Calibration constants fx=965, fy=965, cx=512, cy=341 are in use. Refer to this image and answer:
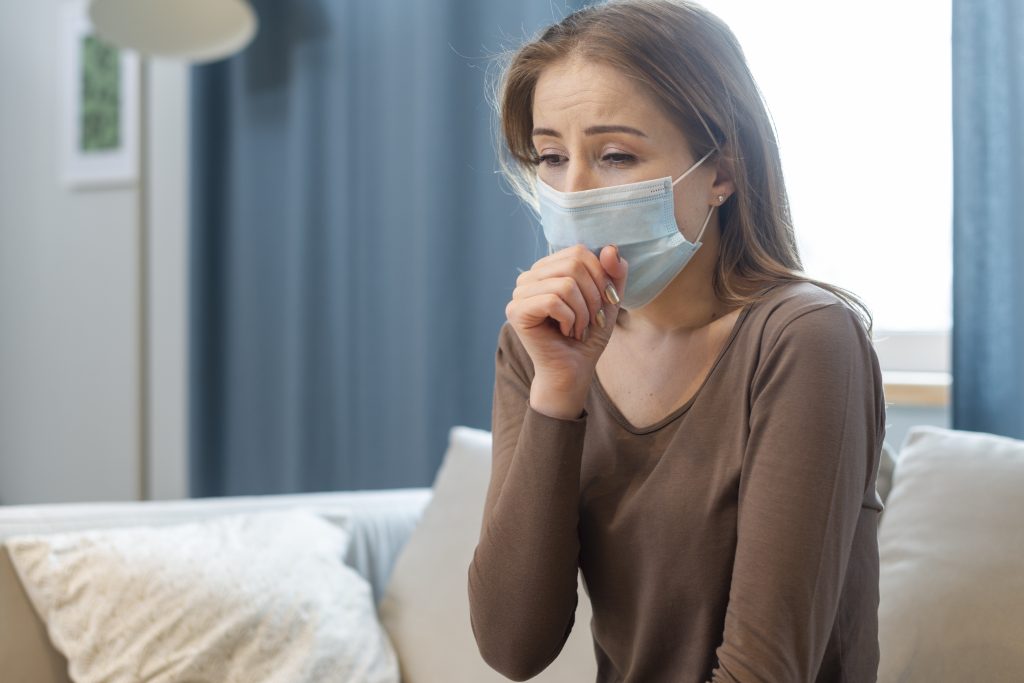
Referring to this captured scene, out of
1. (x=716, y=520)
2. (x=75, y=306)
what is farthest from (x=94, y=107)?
(x=716, y=520)

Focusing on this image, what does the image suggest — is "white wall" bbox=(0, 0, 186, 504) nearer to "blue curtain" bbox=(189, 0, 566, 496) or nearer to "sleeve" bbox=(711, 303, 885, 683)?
"blue curtain" bbox=(189, 0, 566, 496)

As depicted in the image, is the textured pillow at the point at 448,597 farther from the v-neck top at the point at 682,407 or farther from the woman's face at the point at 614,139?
the woman's face at the point at 614,139

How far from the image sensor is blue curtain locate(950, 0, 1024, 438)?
61.6 inches

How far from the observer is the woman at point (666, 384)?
2.93 ft

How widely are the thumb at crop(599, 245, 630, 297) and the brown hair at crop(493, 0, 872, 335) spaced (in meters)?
0.12

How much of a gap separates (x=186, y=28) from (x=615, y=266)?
2011 millimetres

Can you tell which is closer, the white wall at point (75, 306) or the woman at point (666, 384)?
the woman at point (666, 384)

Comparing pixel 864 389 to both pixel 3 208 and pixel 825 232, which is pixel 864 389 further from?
pixel 3 208

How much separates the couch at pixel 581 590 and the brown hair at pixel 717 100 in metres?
0.33

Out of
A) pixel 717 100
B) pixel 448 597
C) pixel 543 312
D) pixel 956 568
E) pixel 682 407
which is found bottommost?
pixel 448 597

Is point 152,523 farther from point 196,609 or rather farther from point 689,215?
point 689,215

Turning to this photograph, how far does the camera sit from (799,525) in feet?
2.80

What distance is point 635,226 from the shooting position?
1033 mm

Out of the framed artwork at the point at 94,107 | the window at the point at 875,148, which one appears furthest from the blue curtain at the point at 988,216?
the framed artwork at the point at 94,107
